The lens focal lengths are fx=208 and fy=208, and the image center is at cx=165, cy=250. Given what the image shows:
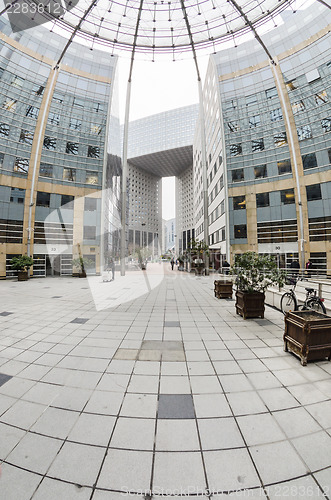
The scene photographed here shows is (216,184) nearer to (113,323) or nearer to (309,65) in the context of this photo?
(309,65)

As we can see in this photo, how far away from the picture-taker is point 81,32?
19547 mm

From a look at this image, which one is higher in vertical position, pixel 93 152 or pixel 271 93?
pixel 271 93

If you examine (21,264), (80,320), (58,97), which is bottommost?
(80,320)

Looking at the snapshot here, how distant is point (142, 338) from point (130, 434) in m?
3.30

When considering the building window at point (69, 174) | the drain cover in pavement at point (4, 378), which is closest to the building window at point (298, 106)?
the building window at point (69, 174)

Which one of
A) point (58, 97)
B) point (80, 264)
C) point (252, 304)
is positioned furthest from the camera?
point (58, 97)

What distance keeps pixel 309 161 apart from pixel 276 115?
812 centimetres

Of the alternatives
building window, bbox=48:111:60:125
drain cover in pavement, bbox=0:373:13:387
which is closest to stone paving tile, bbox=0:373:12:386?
drain cover in pavement, bbox=0:373:13:387

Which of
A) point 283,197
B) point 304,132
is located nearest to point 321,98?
point 304,132

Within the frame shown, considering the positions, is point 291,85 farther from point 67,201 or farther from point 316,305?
point 67,201

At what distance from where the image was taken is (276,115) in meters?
28.8

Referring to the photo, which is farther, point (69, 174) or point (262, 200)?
point (262, 200)

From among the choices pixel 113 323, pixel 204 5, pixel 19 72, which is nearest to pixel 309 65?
pixel 204 5

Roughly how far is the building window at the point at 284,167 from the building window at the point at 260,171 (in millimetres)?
1727
